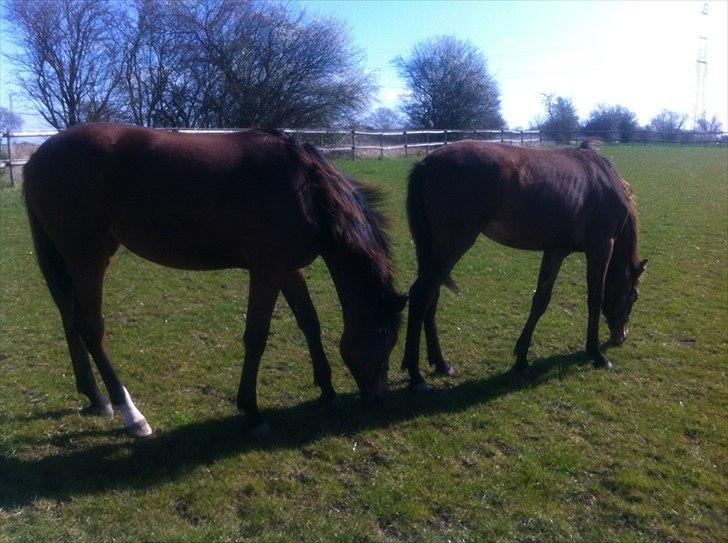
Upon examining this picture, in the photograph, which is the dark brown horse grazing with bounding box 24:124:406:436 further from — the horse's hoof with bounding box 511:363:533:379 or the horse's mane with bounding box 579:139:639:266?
the horse's mane with bounding box 579:139:639:266

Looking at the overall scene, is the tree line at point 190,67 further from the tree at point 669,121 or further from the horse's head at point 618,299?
the tree at point 669,121

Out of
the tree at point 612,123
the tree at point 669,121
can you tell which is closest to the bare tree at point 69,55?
the tree at point 612,123

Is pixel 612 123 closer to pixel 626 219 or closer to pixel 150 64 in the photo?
pixel 150 64

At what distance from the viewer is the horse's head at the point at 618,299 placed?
6.23 meters

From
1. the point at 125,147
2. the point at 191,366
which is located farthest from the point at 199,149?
the point at 191,366

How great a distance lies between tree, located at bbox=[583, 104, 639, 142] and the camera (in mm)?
49125

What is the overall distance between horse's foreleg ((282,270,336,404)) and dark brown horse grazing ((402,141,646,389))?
0.77 m

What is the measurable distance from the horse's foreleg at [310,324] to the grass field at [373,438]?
6.7 inches

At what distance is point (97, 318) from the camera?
4250 millimetres

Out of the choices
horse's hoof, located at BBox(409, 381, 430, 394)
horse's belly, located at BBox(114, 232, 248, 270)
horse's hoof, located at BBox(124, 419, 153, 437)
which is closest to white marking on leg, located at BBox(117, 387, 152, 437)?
horse's hoof, located at BBox(124, 419, 153, 437)

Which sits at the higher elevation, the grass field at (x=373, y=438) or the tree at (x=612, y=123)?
the tree at (x=612, y=123)

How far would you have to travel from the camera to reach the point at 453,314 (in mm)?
7043

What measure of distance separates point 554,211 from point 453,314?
75.8 inches

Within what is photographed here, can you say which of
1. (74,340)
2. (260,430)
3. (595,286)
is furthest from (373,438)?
(595,286)
